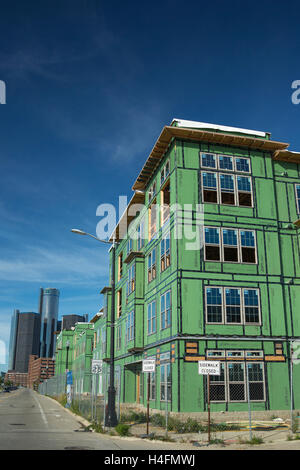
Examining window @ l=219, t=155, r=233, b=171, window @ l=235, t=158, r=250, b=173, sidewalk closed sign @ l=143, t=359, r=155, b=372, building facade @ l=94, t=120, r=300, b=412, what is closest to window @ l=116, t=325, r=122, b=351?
building facade @ l=94, t=120, r=300, b=412

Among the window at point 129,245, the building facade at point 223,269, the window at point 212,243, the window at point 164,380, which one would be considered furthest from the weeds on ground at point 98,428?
the window at point 129,245

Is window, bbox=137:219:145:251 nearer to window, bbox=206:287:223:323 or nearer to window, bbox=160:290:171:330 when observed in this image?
window, bbox=160:290:171:330

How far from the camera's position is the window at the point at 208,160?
26359 mm

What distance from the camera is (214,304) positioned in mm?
23969

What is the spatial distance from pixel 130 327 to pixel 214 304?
10653 mm

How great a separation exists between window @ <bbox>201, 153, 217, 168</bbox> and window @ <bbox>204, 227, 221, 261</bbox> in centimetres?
389

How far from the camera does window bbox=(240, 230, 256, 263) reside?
2547 centimetres

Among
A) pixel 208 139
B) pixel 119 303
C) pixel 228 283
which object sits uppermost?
pixel 208 139

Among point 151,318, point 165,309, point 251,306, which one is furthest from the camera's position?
point 151,318

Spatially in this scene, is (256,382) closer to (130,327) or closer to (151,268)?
(151,268)

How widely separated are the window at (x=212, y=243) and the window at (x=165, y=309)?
120 inches

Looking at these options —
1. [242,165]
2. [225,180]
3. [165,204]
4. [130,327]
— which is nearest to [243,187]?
[225,180]

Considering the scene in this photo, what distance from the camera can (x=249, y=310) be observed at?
24.4m
